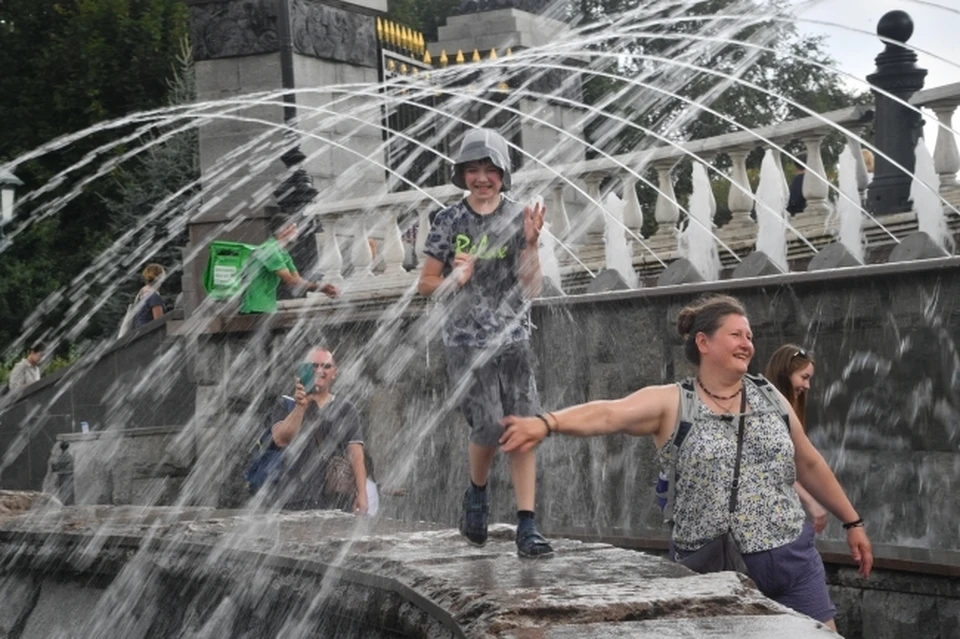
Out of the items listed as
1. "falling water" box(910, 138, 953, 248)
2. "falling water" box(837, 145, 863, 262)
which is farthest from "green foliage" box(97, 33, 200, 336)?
"falling water" box(910, 138, 953, 248)

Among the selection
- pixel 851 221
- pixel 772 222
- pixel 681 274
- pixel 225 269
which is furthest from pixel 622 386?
pixel 225 269

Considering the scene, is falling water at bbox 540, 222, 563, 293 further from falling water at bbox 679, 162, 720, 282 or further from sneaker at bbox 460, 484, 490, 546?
sneaker at bbox 460, 484, 490, 546

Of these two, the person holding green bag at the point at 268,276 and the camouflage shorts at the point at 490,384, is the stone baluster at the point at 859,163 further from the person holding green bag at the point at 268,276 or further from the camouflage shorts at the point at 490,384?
the camouflage shorts at the point at 490,384

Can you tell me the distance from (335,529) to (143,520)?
124 centimetres

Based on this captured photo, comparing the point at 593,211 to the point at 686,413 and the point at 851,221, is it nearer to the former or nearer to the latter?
the point at 851,221

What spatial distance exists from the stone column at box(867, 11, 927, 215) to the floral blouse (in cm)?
566

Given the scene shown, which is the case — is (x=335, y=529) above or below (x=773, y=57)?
below

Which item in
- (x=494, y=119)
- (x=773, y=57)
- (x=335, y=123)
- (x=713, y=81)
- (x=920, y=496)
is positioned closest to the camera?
(x=920, y=496)

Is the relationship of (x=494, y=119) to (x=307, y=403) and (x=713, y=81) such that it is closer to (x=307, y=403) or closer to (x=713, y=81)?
(x=307, y=403)

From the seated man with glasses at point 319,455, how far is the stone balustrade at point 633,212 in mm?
3076

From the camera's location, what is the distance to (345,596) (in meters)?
5.77

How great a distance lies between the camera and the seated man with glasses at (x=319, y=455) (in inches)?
354

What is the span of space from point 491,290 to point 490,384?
318 millimetres

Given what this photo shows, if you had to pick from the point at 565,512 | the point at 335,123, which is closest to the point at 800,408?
the point at 565,512
